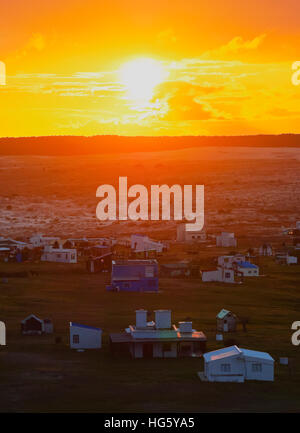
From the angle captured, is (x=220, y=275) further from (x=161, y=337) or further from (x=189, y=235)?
(x=189, y=235)

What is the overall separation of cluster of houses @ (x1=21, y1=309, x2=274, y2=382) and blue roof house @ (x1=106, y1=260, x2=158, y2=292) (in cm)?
1513

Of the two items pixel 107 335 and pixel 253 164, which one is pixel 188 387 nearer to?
pixel 107 335

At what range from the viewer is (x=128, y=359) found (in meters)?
39.1

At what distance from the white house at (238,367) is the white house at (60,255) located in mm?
42990

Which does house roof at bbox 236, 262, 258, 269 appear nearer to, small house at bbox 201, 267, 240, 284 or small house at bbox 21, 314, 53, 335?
small house at bbox 201, 267, 240, 284

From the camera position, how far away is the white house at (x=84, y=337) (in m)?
40.8

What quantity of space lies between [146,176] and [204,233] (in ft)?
248

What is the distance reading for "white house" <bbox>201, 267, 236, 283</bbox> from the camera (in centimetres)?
6575

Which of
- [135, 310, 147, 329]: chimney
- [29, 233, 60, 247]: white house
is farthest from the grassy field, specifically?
[29, 233, 60, 247]: white house

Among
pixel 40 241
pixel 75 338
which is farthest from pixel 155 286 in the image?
pixel 40 241

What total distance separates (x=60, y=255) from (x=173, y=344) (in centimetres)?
3959

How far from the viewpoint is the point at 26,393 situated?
32.7 metres

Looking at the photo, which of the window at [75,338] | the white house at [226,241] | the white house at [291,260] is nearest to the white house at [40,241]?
the white house at [226,241]
